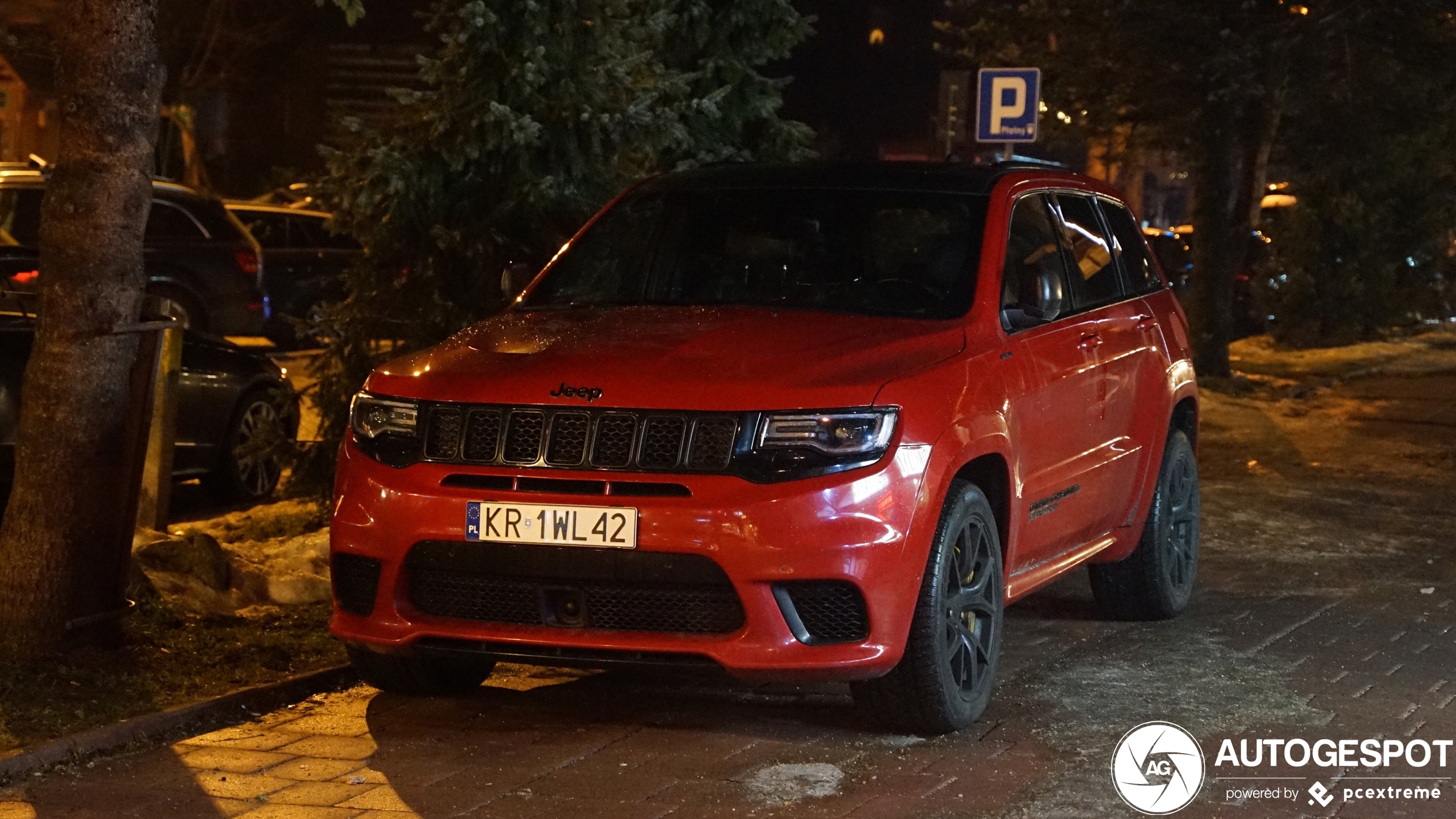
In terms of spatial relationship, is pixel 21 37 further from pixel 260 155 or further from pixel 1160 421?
pixel 1160 421

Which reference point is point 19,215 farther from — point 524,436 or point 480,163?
point 524,436

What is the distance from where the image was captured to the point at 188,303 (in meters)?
19.0

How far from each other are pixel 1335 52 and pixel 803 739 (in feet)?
52.7

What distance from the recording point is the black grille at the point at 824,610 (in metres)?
5.54

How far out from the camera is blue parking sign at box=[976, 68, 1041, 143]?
554 inches

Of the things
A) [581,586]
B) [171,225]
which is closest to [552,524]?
[581,586]

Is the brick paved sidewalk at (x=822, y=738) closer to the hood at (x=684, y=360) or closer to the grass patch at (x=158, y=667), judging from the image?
the grass patch at (x=158, y=667)

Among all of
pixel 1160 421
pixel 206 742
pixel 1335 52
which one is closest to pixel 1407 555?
pixel 1160 421

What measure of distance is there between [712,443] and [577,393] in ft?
1.39

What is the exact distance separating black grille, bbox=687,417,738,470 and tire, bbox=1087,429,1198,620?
2935 millimetres

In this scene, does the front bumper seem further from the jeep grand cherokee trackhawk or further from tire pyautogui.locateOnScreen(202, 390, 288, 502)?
tire pyautogui.locateOnScreen(202, 390, 288, 502)

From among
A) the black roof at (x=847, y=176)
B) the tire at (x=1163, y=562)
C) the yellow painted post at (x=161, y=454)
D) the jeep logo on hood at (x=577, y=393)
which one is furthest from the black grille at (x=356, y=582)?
the tire at (x=1163, y=562)

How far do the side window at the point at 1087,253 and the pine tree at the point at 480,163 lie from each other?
8.16ft
